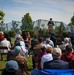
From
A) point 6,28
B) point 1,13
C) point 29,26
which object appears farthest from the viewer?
point 1,13

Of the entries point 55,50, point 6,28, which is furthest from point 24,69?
point 6,28

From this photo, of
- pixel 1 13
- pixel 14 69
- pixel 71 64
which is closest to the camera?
pixel 14 69

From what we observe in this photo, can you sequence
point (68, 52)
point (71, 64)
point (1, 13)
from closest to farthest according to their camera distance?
point (71, 64) < point (68, 52) < point (1, 13)

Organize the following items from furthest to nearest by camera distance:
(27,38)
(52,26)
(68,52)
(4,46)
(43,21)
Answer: (43,21) < (52,26) < (27,38) < (4,46) < (68,52)

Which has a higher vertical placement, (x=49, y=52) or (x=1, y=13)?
(x=1, y=13)

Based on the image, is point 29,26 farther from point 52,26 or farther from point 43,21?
point 52,26

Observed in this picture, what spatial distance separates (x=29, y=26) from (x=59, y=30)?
263 inches

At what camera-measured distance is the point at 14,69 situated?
6895 mm

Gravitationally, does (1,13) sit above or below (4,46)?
above

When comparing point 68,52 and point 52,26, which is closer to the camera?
point 68,52

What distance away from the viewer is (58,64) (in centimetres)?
943

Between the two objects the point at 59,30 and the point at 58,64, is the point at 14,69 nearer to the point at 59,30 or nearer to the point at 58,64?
the point at 58,64

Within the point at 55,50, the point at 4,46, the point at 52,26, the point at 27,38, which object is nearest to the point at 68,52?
the point at 55,50

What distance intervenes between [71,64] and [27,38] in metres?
13.3
